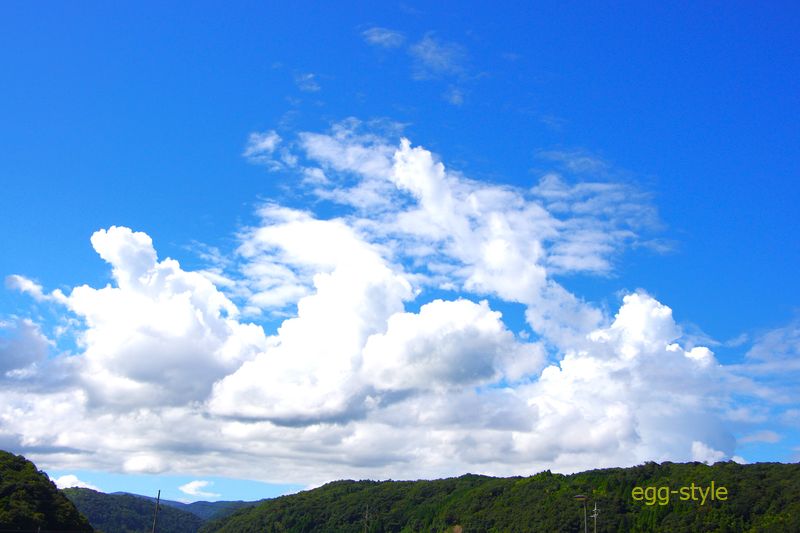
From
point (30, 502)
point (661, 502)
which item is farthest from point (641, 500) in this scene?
point (30, 502)

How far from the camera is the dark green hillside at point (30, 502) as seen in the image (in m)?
87.1

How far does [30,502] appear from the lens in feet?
301

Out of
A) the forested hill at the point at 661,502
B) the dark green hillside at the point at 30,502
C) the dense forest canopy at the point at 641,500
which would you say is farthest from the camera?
the forested hill at the point at 661,502

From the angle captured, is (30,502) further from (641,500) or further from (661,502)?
(641,500)

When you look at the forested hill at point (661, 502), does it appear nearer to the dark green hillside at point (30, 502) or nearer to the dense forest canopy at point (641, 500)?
the dense forest canopy at point (641, 500)

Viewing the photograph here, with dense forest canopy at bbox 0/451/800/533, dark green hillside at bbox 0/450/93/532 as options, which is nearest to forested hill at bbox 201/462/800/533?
dense forest canopy at bbox 0/451/800/533

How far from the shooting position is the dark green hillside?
87056mm

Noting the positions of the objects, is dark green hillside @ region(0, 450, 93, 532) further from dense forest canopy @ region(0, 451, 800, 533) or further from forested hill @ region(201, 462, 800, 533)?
forested hill @ region(201, 462, 800, 533)

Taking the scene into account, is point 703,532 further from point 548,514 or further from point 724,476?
point 548,514

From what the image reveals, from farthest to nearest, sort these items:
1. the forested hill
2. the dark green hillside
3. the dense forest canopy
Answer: the forested hill, the dense forest canopy, the dark green hillside

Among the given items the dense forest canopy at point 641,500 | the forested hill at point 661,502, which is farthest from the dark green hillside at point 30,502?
the forested hill at point 661,502

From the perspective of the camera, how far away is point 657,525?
150 metres

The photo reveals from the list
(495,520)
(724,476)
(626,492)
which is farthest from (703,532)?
(495,520)

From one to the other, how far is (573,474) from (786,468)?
193ft
